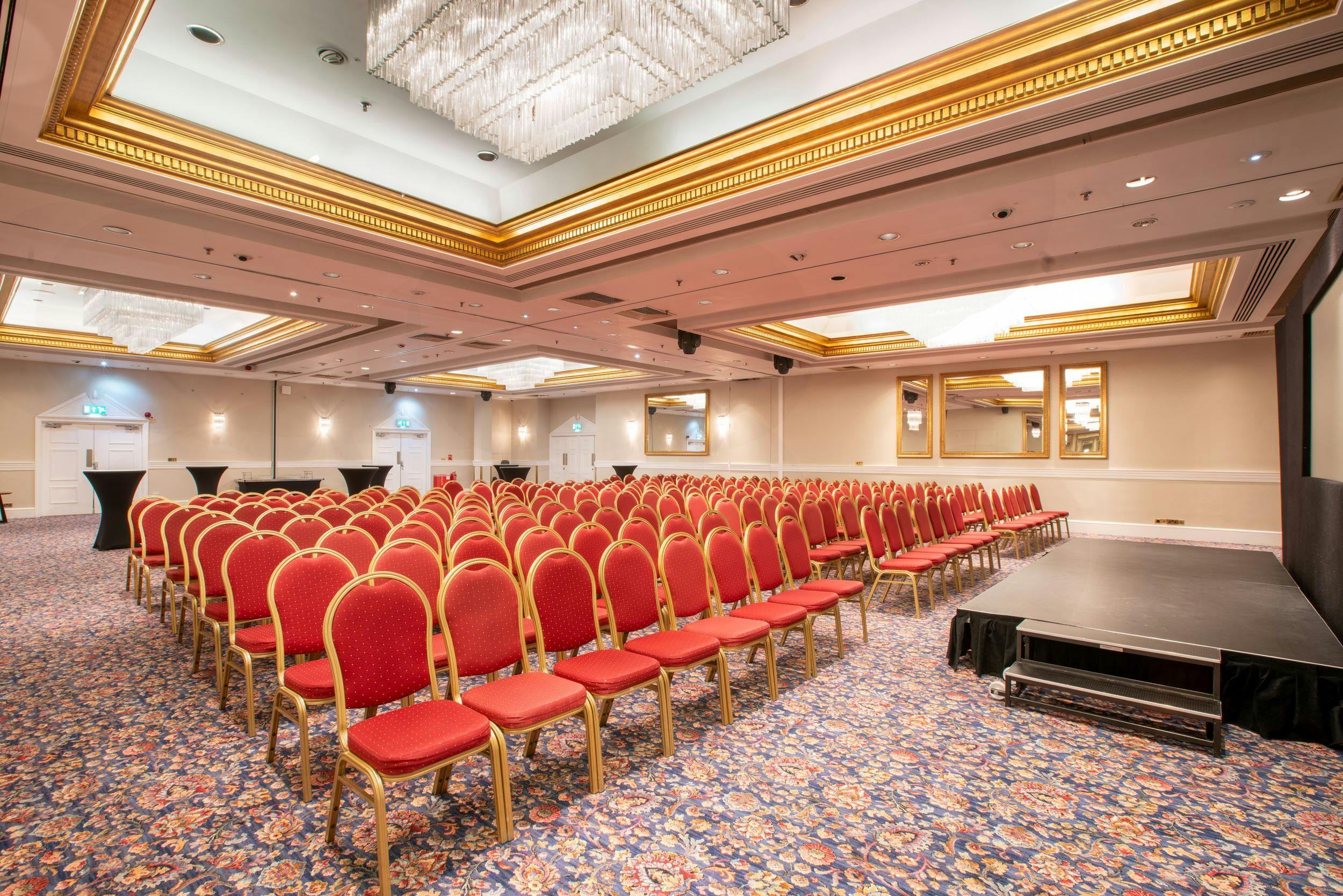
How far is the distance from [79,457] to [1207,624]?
780 inches

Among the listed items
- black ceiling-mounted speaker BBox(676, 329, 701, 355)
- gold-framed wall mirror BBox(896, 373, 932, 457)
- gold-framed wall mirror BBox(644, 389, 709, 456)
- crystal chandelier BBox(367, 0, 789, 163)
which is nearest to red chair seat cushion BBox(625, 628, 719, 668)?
crystal chandelier BBox(367, 0, 789, 163)

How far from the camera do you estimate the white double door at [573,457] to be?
811 inches

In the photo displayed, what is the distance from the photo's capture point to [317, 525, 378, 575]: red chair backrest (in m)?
3.93

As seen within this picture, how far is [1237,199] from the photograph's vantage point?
15.5ft

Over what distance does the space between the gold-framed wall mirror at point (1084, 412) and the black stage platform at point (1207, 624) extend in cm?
577

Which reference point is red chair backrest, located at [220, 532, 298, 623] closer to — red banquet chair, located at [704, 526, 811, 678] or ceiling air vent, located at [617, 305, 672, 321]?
red banquet chair, located at [704, 526, 811, 678]

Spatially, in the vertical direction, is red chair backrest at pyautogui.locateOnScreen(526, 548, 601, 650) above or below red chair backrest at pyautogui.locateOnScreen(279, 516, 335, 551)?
below

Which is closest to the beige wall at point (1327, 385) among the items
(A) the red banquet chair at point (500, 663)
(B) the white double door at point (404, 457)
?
(A) the red banquet chair at point (500, 663)

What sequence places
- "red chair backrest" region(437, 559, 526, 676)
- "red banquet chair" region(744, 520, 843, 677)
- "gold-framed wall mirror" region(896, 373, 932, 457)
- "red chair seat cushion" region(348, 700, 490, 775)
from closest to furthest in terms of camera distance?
"red chair seat cushion" region(348, 700, 490, 775), "red chair backrest" region(437, 559, 526, 676), "red banquet chair" region(744, 520, 843, 677), "gold-framed wall mirror" region(896, 373, 932, 457)

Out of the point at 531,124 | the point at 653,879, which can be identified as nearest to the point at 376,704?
the point at 653,879

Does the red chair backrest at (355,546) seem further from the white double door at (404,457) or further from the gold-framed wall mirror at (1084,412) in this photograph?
the white double door at (404,457)

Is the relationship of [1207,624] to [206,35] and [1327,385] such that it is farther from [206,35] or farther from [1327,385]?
[206,35]

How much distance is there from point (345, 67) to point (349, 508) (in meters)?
4.00

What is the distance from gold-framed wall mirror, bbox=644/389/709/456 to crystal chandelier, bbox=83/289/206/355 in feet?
36.5
